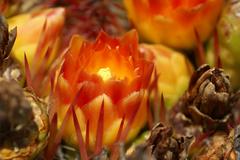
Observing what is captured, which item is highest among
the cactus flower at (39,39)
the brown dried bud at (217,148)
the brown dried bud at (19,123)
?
the brown dried bud at (19,123)

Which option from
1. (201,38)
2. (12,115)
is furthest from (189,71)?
(12,115)

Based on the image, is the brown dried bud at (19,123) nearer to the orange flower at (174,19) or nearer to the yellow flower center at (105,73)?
the yellow flower center at (105,73)

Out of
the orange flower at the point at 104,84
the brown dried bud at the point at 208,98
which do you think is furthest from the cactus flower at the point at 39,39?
the brown dried bud at the point at 208,98

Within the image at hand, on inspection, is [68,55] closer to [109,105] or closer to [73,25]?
[109,105]

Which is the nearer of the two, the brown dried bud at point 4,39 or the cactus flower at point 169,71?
the brown dried bud at point 4,39

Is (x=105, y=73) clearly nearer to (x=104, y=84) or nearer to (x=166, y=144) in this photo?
(x=104, y=84)

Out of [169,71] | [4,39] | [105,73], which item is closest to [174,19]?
[169,71]

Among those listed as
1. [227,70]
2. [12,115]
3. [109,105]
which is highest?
[12,115]
